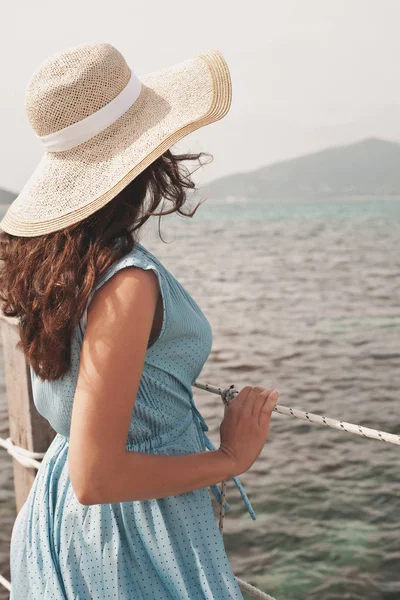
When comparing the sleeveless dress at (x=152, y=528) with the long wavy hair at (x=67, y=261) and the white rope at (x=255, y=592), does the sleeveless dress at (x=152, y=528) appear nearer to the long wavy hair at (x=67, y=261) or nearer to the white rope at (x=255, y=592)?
the long wavy hair at (x=67, y=261)

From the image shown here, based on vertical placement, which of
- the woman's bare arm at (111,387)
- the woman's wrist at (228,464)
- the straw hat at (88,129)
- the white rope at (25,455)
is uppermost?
the straw hat at (88,129)

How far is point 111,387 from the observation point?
34.6 inches

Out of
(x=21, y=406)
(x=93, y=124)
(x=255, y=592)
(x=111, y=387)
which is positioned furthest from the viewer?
(x=21, y=406)

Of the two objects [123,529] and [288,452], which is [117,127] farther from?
[288,452]

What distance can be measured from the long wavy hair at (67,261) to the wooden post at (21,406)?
0.70 metres

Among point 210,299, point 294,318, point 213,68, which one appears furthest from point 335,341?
point 213,68

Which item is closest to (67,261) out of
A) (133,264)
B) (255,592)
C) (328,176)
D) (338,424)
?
(133,264)

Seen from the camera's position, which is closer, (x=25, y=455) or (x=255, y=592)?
(x=255, y=592)

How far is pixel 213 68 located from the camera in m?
1.13

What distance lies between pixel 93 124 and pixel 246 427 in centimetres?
46

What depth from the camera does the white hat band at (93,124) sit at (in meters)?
1.02

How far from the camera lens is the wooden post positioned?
1.73 meters

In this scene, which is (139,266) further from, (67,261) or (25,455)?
(25,455)

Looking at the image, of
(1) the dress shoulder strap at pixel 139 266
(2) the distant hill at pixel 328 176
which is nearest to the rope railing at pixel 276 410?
(1) the dress shoulder strap at pixel 139 266
